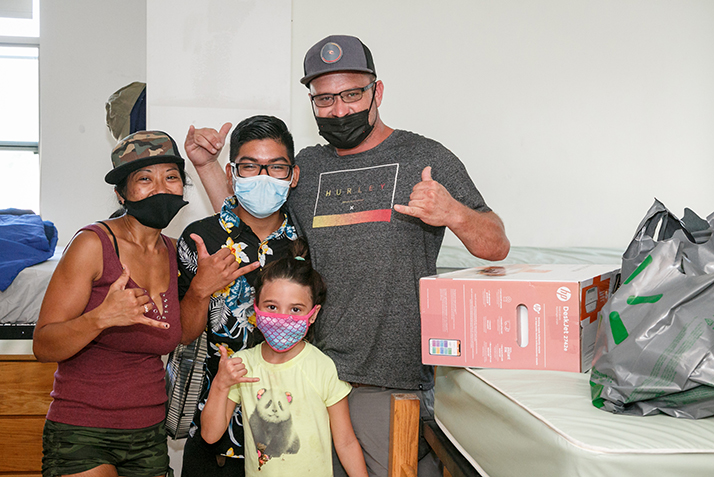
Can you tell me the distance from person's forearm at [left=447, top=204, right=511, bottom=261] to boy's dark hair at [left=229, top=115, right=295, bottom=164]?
0.57 m

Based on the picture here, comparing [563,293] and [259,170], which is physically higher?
[259,170]

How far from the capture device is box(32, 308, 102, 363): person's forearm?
1227 millimetres

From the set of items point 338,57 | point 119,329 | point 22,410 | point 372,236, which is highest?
point 338,57

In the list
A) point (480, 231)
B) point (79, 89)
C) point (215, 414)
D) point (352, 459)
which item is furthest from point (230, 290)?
point (79, 89)

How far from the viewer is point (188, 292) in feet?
4.85

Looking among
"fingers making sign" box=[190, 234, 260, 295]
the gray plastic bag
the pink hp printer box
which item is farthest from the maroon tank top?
the gray plastic bag

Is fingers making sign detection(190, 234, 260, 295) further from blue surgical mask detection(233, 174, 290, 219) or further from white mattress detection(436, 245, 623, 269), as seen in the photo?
white mattress detection(436, 245, 623, 269)

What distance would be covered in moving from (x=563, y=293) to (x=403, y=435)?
56 cm

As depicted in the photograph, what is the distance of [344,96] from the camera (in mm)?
1506

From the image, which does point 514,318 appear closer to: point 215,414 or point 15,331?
point 215,414

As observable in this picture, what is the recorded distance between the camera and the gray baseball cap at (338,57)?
1.47 metres

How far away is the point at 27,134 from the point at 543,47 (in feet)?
15.2

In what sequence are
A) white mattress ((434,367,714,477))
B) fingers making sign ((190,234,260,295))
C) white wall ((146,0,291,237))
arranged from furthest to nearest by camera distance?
white wall ((146,0,291,237)), fingers making sign ((190,234,260,295)), white mattress ((434,367,714,477))

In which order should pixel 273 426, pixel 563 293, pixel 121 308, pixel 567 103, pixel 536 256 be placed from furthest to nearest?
pixel 567 103, pixel 536 256, pixel 273 426, pixel 121 308, pixel 563 293
